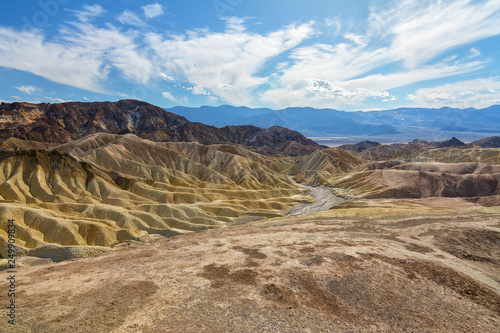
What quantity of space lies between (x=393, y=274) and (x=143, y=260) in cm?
2681

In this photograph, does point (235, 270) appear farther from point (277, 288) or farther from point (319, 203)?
point (319, 203)

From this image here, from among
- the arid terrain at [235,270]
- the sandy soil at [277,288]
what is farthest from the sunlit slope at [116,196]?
the sandy soil at [277,288]

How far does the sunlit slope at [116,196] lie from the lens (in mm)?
54844

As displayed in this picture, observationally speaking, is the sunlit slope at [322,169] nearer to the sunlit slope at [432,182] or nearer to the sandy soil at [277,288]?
the sunlit slope at [432,182]

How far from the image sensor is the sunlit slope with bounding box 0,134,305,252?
54844mm

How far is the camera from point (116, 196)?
273 feet

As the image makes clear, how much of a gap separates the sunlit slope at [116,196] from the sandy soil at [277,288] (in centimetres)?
3002

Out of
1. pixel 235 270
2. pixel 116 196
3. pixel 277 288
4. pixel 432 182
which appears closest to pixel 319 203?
pixel 432 182

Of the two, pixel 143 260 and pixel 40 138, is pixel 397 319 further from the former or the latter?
pixel 40 138

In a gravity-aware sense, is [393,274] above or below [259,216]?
above

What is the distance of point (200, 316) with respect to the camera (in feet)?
55.7

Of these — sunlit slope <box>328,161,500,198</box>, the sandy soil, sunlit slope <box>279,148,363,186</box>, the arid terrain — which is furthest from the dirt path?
the sandy soil

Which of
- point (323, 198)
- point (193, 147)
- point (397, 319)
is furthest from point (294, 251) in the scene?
point (193, 147)

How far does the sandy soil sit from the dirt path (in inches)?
2446
